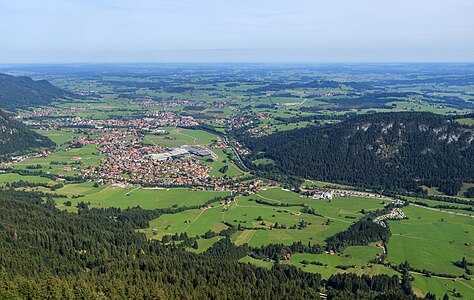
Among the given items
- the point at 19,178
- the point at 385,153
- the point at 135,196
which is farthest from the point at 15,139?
the point at 385,153

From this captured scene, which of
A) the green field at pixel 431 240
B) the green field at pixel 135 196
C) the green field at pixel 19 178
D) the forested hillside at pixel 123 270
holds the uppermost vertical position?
the forested hillside at pixel 123 270

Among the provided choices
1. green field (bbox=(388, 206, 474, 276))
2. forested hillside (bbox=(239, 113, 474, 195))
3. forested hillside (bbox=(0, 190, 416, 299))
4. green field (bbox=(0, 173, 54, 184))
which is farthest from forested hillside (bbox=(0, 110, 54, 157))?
green field (bbox=(388, 206, 474, 276))

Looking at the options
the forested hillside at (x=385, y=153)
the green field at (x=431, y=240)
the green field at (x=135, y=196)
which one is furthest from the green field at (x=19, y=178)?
the green field at (x=431, y=240)

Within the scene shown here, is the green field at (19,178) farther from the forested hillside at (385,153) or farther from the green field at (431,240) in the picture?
the green field at (431,240)

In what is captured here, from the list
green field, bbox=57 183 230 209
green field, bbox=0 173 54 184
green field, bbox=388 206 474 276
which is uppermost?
green field, bbox=0 173 54 184

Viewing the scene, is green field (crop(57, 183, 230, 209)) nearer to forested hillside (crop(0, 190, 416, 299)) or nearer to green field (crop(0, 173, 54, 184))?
green field (crop(0, 173, 54, 184))

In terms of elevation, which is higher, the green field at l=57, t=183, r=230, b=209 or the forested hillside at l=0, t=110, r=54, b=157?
the forested hillside at l=0, t=110, r=54, b=157
